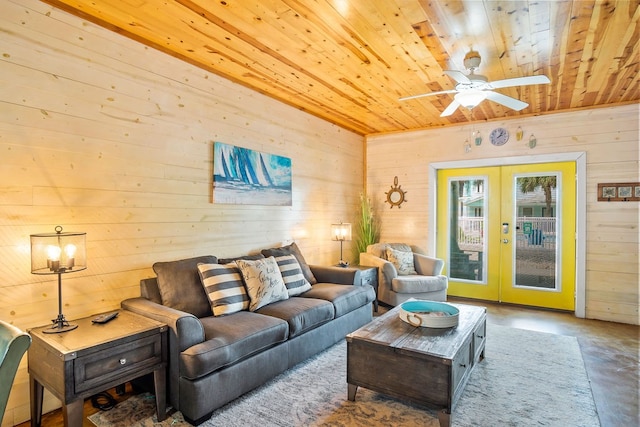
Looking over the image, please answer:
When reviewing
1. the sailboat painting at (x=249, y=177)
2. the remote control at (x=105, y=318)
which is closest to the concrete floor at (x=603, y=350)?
the sailboat painting at (x=249, y=177)

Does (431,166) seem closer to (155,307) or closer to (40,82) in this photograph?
(155,307)

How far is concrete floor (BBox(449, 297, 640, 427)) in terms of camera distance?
7.98ft

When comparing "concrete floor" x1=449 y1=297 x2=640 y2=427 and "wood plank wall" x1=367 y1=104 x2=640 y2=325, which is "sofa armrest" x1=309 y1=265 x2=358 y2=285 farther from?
"wood plank wall" x1=367 y1=104 x2=640 y2=325

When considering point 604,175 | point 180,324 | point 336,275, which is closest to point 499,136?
point 604,175

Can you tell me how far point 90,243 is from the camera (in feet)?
8.43

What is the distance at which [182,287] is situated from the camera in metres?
2.78

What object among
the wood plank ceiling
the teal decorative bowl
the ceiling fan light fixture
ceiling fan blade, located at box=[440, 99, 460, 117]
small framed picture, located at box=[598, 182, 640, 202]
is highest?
the wood plank ceiling

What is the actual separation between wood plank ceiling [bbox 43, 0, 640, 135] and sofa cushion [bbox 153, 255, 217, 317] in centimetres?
179

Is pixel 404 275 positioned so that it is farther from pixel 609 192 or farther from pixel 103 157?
pixel 103 157

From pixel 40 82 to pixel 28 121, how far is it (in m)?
0.27

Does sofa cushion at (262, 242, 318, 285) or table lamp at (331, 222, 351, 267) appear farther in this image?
table lamp at (331, 222, 351, 267)

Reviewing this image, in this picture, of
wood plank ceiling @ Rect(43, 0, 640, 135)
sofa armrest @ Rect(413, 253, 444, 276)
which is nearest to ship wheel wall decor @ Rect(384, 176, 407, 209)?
sofa armrest @ Rect(413, 253, 444, 276)

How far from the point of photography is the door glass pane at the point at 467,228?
5.34 m

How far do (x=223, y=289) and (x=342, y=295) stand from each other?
1.21 metres
